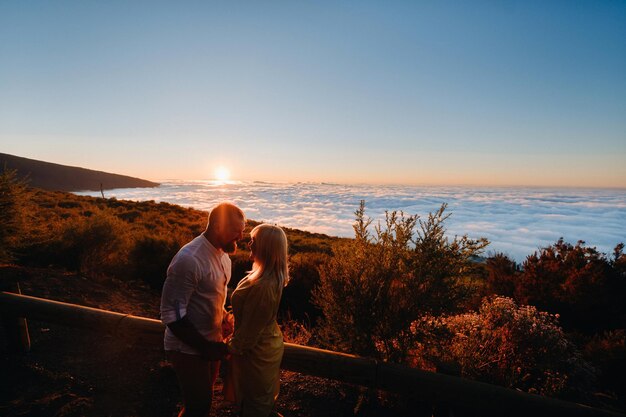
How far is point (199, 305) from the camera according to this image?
2422 mm

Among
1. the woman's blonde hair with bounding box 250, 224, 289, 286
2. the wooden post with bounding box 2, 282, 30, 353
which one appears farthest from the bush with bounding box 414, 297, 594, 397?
the wooden post with bounding box 2, 282, 30, 353

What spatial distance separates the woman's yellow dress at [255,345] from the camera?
235cm

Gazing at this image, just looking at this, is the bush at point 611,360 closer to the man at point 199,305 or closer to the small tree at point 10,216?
the man at point 199,305

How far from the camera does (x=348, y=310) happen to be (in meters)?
4.43

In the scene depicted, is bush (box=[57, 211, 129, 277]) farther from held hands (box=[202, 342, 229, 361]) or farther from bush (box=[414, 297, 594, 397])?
bush (box=[414, 297, 594, 397])

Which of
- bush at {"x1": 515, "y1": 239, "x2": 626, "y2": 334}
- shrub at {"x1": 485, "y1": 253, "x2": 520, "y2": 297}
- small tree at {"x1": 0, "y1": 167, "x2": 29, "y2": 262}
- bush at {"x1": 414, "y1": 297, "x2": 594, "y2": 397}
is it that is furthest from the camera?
shrub at {"x1": 485, "y1": 253, "x2": 520, "y2": 297}

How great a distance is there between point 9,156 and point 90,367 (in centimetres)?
12597

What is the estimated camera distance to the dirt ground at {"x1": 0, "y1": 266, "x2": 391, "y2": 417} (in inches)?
142

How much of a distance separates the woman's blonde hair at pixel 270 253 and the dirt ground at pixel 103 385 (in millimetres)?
2190

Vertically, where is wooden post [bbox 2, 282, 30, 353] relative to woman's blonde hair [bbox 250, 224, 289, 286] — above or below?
below

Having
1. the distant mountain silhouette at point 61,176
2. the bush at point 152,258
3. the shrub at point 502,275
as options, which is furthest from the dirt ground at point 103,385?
the distant mountain silhouette at point 61,176

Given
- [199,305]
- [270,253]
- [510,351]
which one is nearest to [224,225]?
[270,253]

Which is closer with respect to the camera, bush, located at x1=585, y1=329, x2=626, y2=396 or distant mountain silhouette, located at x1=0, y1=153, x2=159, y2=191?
bush, located at x1=585, y1=329, x2=626, y2=396

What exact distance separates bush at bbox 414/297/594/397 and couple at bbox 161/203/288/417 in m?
2.33
